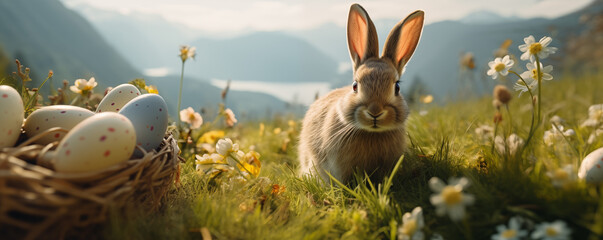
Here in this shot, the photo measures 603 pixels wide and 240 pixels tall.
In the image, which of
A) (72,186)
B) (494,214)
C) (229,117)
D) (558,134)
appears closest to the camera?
(72,186)

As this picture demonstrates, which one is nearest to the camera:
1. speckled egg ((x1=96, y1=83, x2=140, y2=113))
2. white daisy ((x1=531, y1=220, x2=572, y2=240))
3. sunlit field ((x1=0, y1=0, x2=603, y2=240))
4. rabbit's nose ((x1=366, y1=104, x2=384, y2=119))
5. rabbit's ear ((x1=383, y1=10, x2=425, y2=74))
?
white daisy ((x1=531, y1=220, x2=572, y2=240))

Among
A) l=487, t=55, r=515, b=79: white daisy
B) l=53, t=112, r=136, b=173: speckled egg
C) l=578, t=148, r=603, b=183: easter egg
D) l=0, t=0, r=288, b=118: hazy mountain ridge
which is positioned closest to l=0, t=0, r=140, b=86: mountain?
l=0, t=0, r=288, b=118: hazy mountain ridge

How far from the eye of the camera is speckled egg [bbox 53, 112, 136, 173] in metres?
1.62

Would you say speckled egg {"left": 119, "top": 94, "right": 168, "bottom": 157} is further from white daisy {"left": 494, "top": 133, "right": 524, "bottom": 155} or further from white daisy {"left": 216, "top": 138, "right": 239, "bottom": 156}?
white daisy {"left": 494, "top": 133, "right": 524, "bottom": 155}

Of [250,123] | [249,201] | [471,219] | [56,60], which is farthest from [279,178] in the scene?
[56,60]

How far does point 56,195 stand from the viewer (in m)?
1.45

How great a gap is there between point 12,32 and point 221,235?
119 ft

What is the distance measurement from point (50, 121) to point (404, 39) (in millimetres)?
2322

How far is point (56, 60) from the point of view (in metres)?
27.2

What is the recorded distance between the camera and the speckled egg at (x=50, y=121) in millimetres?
2086

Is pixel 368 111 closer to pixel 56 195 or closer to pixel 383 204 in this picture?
pixel 383 204

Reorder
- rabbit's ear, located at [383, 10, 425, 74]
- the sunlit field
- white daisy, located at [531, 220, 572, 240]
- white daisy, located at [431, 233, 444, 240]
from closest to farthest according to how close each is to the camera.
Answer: white daisy, located at [531, 220, 572, 240]
the sunlit field
white daisy, located at [431, 233, 444, 240]
rabbit's ear, located at [383, 10, 425, 74]

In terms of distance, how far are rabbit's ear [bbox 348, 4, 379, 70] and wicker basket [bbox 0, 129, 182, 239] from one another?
168 cm

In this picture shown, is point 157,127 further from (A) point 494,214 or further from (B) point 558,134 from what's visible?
(B) point 558,134
